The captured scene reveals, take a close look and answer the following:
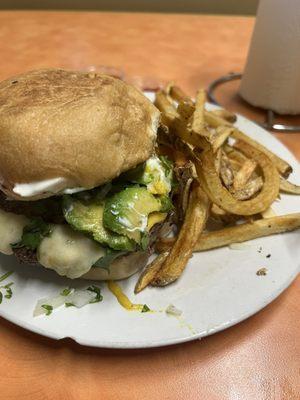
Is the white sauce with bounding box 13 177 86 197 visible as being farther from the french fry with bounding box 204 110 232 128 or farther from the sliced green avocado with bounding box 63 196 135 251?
the french fry with bounding box 204 110 232 128

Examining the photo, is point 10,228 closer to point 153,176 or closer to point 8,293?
point 8,293

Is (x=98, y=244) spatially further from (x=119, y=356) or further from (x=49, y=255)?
(x=119, y=356)

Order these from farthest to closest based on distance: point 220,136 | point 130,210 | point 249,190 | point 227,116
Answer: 1. point 227,116
2. point 220,136
3. point 249,190
4. point 130,210

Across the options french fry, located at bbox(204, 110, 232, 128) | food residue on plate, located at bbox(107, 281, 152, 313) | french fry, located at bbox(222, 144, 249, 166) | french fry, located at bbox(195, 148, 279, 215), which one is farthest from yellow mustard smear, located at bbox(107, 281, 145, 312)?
french fry, located at bbox(204, 110, 232, 128)

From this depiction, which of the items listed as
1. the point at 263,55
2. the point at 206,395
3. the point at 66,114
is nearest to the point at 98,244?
the point at 66,114

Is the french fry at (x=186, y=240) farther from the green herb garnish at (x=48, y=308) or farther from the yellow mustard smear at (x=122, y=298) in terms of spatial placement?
the green herb garnish at (x=48, y=308)

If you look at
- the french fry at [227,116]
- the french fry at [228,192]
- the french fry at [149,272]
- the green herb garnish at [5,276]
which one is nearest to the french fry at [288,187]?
the french fry at [228,192]

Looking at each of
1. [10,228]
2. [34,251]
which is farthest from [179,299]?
[10,228]
